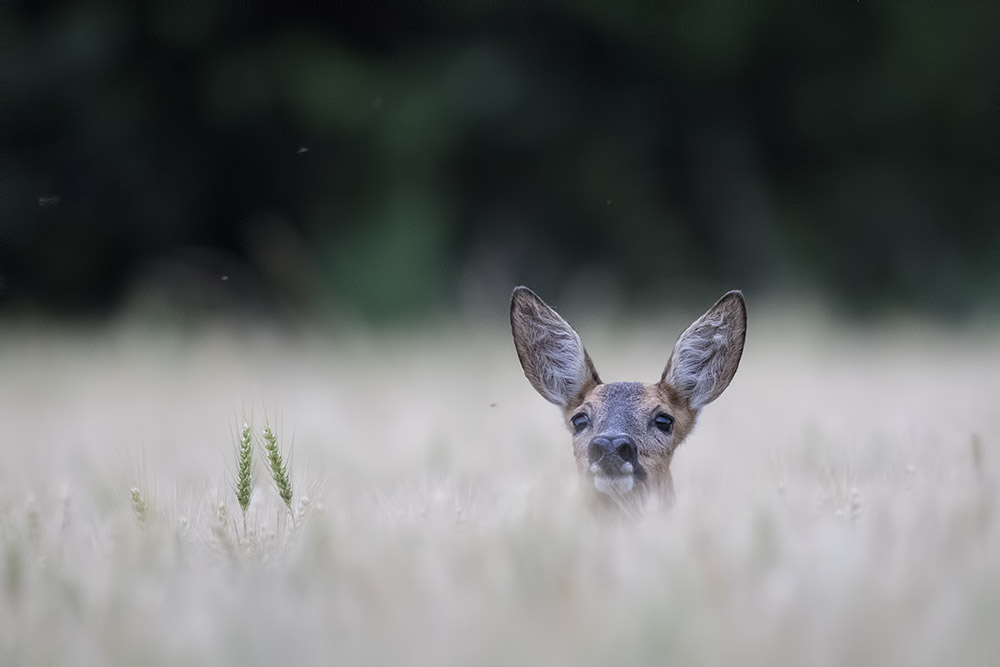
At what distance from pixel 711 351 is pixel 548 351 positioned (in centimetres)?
40

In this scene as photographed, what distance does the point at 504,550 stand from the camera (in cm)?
198

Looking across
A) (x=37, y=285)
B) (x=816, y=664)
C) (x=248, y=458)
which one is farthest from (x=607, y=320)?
(x=816, y=664)

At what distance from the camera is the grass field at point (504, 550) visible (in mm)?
1608

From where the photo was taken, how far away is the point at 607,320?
7633mm

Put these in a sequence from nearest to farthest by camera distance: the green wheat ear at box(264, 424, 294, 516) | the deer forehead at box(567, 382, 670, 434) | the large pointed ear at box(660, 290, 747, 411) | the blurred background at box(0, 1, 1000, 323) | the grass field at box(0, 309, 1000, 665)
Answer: the grass field at box(0, 309, 1000, 665), the green wheat ear at box(264, 424, 294, 516), the deer forehead at box(567, 382, 670, 434), the large pointed ear at box(660, 290, 747, 411), the blurred background at box(0, 1, 1000, 323)

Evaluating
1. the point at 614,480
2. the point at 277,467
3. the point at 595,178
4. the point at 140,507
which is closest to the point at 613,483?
the point at 614,480

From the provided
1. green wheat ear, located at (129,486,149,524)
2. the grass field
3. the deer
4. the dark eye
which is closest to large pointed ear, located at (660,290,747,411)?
the deer

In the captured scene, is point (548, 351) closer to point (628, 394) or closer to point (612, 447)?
point (628, 394)

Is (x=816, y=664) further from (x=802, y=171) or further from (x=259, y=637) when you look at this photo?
(x=802, y=171)

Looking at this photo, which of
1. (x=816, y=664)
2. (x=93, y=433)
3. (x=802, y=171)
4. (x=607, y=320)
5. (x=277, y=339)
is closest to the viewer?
(x=816, y=664)

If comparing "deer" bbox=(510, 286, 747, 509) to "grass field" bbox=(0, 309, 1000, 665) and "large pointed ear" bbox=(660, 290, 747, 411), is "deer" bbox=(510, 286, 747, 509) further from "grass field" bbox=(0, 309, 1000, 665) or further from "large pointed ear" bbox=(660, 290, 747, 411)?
"grass field" bbox=(0, 309, 1000, 665)

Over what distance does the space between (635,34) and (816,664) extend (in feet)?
27.8

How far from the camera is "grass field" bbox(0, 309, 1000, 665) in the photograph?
161 centimetres

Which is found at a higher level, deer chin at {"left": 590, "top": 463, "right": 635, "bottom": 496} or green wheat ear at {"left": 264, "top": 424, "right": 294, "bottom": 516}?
deer chin at {"left": 590, "top": 463, "right": 635, "bottom": 496}
